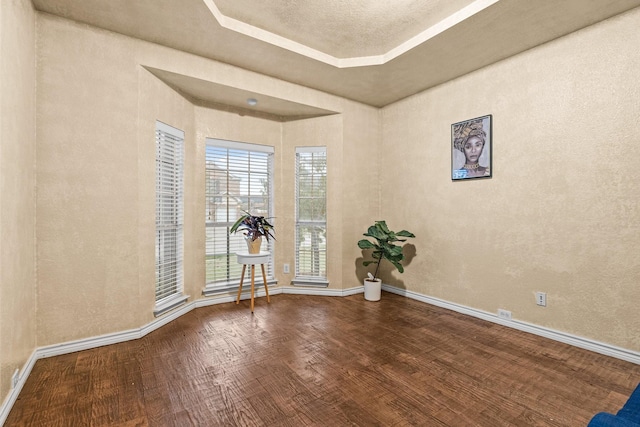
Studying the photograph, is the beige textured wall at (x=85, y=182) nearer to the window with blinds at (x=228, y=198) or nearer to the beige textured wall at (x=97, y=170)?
the beige textured wall at (x=97, y=170)

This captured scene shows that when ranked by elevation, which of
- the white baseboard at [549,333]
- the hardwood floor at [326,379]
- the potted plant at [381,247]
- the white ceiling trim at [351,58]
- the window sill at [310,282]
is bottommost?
the hardwood floor at [326,379]

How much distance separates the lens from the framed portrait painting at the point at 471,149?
3.35 meters

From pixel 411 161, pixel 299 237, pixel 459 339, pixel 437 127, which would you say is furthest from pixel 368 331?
pixel 437 127

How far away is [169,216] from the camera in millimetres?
3373

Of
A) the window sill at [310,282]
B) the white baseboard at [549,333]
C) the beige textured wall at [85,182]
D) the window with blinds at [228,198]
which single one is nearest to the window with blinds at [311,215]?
the window sill at [310,282]

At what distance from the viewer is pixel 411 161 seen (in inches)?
166

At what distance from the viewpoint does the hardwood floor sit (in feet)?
5.83

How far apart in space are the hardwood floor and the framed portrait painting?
5.71 feet

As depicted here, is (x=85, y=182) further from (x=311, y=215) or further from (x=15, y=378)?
(x=311, y=215)

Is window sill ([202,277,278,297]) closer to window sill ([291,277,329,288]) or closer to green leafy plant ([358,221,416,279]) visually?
window sill ([291,277,329,288])

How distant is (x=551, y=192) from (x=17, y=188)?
4.38 m

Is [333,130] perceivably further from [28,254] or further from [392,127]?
[28,254]

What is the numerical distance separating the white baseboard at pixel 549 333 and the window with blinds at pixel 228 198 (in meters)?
2.42

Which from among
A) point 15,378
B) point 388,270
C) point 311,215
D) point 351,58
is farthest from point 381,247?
point 15,378
